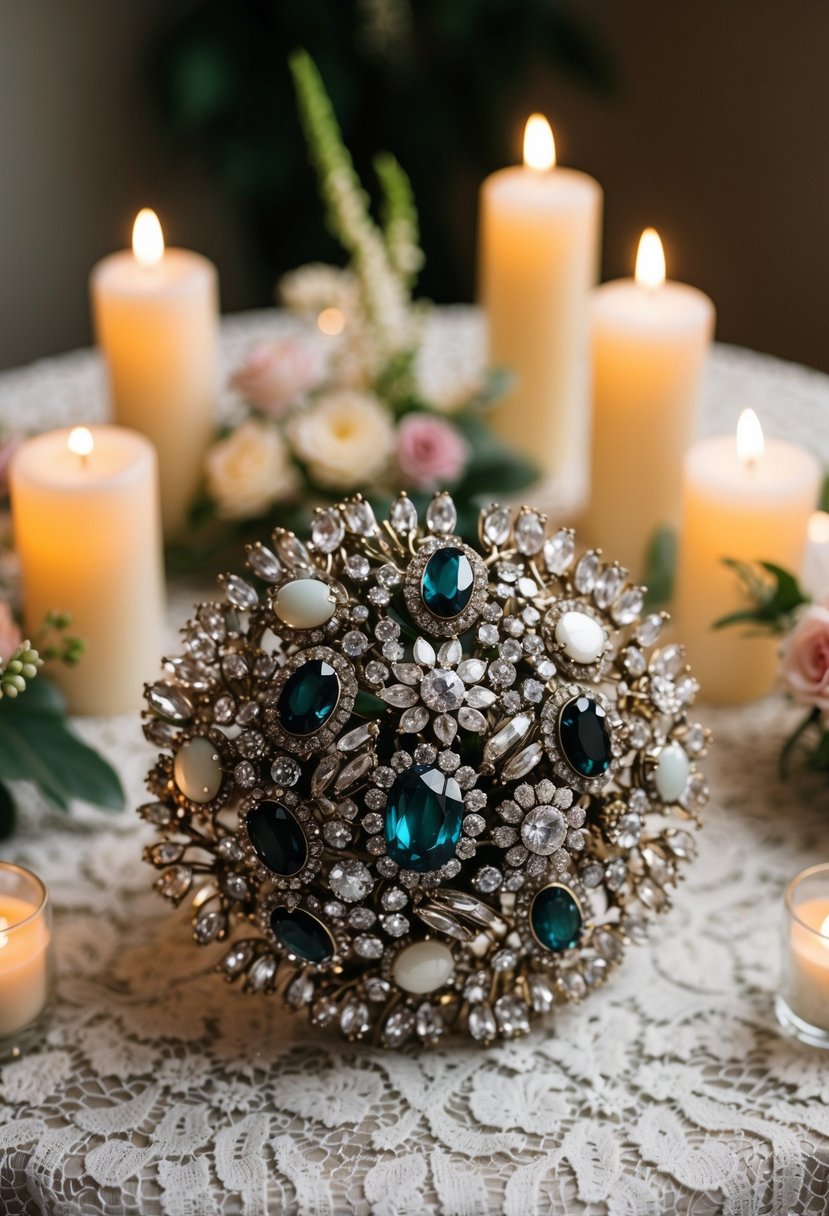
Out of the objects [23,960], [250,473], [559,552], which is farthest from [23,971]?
[250,473]

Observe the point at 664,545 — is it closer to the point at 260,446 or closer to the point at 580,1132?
the point at 260,446

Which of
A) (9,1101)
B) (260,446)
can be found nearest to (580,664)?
(9,1101)

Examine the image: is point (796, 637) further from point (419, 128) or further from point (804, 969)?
point (419, 128)

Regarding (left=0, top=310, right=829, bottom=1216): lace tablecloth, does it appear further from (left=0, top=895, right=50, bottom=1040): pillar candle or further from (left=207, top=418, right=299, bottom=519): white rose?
(left=207, top=418, right=299, bottom=519): white rose

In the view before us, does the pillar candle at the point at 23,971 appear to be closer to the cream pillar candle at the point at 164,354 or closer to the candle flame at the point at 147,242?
the cream pillar candle at the point at 164,354

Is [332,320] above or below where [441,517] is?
below
